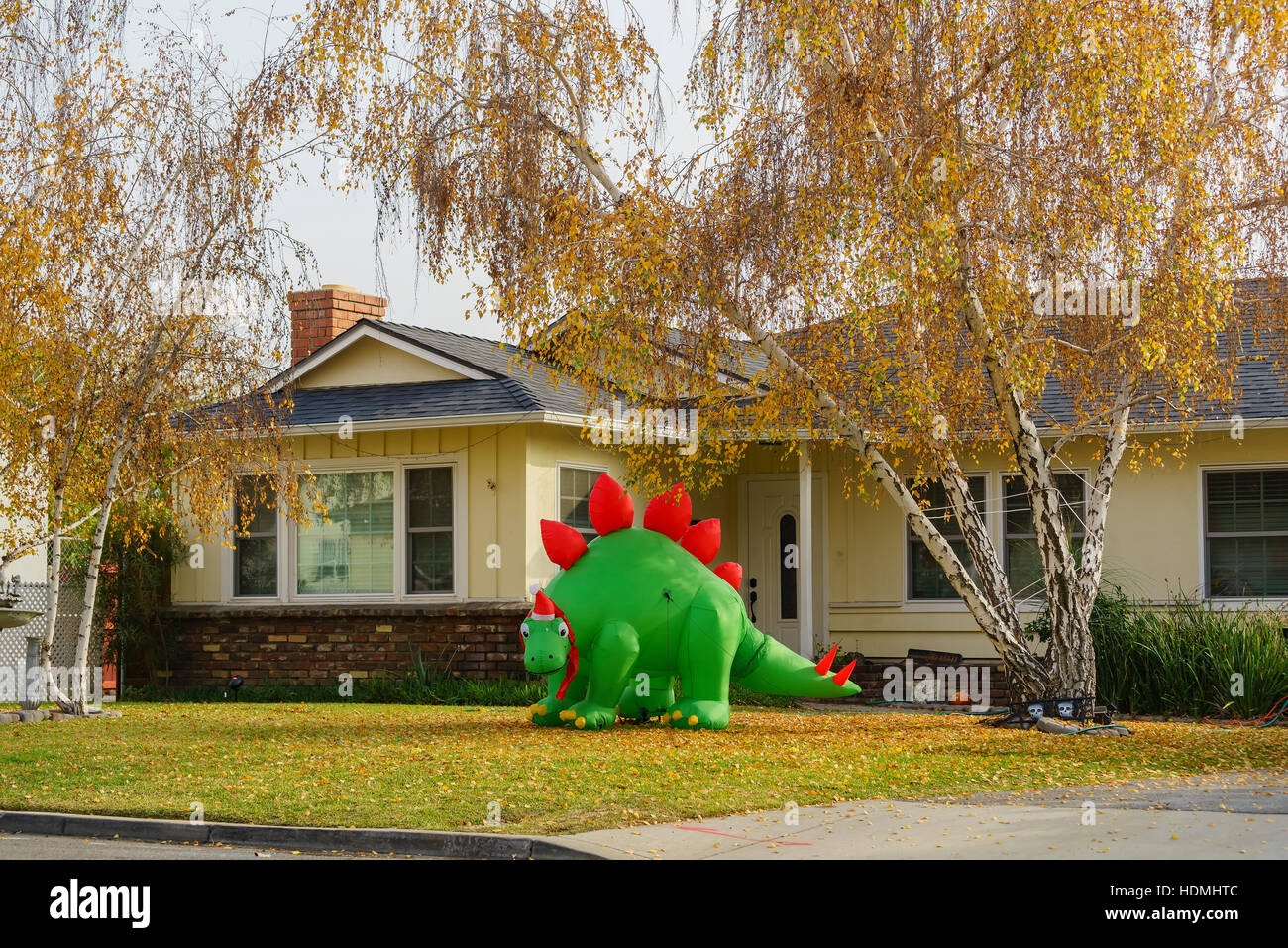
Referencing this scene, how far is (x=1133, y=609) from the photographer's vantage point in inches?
675

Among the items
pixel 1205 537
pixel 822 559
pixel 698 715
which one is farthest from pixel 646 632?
pixel 1205 537

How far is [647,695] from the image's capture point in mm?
13625

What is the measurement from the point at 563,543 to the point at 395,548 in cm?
584

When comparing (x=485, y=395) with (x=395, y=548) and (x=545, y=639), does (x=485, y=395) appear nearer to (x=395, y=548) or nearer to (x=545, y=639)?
(x=395, y=548)

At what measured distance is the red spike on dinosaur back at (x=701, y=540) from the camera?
1392cm

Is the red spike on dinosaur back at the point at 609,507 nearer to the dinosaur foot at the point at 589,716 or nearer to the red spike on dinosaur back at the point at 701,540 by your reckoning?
the red spike on dinosaur back at the point at 701,540

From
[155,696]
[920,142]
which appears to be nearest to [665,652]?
[920,142]

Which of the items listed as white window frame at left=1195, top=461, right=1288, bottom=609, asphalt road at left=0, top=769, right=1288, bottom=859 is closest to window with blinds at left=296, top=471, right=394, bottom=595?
white window frame at left=1195, top=461, right=1288, bottom=609

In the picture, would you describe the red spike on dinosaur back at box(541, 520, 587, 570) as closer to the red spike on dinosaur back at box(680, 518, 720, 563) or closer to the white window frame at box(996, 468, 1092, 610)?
the red spike on dinosaur back at box(680, 518, 720, 563)

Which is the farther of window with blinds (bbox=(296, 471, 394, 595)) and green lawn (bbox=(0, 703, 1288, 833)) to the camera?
window with blinds (bbox=(296, 471, 394, 595))

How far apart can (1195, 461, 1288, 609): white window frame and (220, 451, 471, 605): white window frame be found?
8.94 meters

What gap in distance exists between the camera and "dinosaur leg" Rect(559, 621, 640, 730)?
12.7 m

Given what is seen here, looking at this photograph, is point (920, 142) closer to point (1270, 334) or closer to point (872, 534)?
point (1270, 334)
